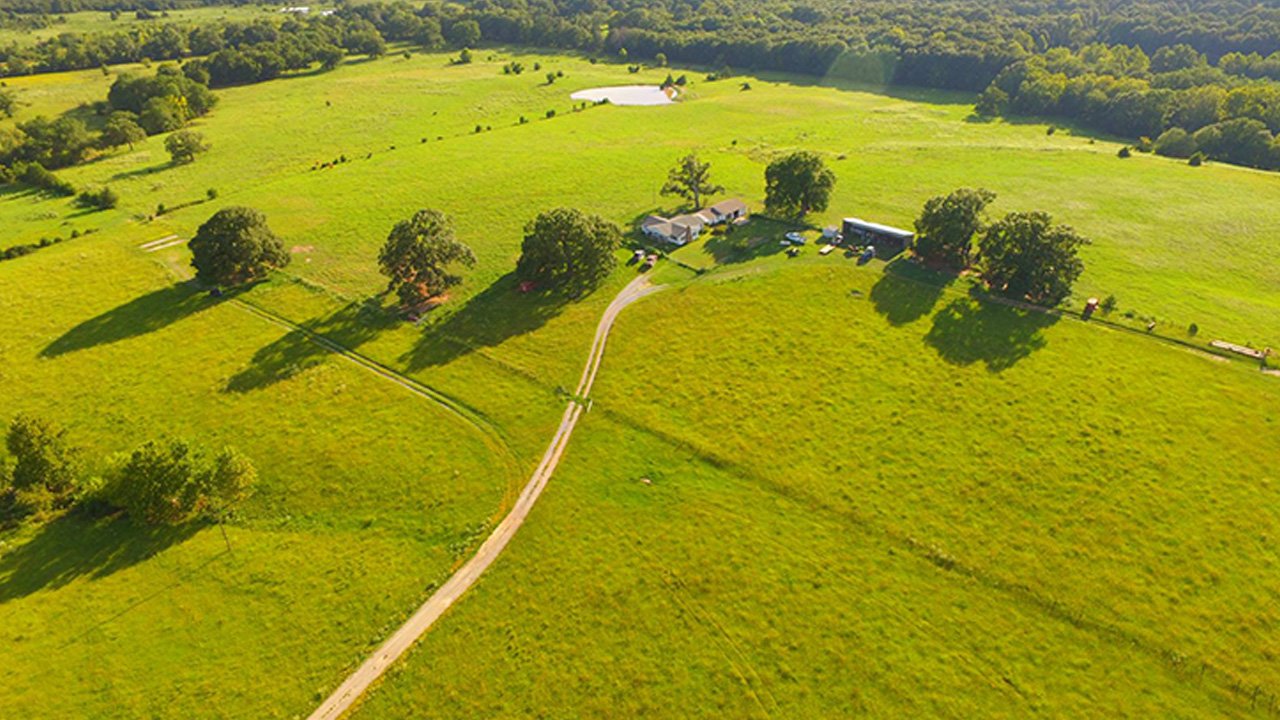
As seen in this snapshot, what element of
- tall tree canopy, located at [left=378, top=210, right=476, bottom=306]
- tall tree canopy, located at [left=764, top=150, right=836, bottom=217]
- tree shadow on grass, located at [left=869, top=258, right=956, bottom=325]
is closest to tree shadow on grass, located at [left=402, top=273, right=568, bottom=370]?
tall tree canopy, located at [left=378, top=210, right=476, bottom=306]

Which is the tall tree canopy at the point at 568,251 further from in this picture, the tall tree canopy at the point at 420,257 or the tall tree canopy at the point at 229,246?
the tall tree canopy at the point at 229,246

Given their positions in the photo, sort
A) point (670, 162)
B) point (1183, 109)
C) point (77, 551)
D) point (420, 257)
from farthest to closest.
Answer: point (1183, 109)
point (670, 162)
point (420, 257)
point (77, 551)

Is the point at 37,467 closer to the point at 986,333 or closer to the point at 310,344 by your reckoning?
the point at 310,344

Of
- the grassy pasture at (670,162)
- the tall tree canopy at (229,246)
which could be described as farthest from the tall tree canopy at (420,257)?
the tall tree canopy at (229,246)

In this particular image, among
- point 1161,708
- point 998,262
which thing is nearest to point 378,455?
point 1161,708

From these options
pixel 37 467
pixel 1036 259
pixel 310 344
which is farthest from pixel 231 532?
pixel 1036 259
